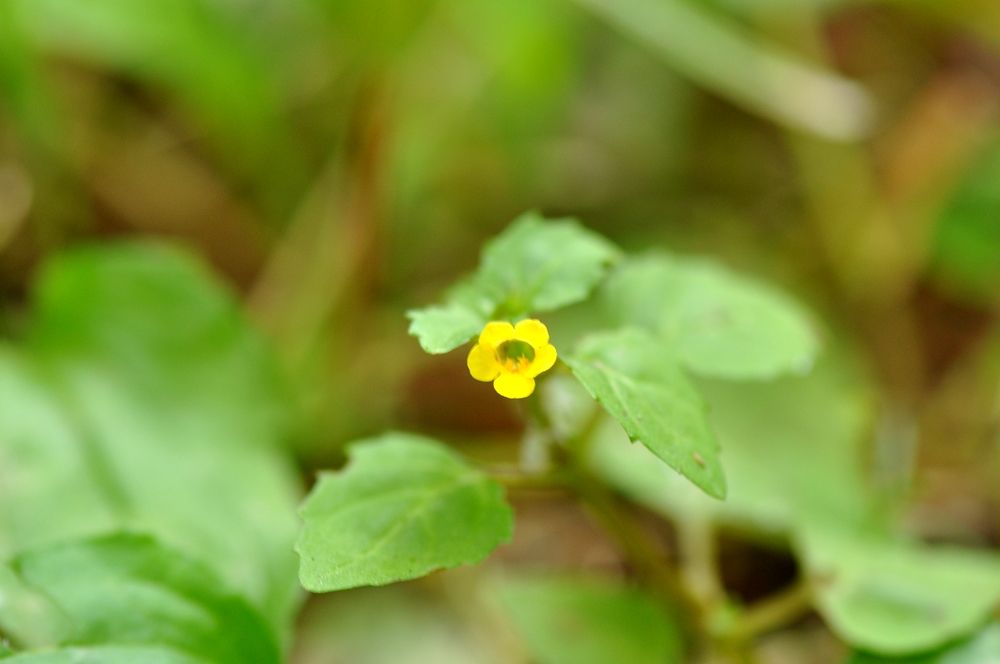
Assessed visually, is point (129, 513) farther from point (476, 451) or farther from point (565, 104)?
point (565, 104)

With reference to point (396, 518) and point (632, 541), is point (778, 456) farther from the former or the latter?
point (396, 518)

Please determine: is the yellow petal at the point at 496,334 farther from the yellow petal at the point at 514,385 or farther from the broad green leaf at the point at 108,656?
the broad green leaf at the point at 108,656

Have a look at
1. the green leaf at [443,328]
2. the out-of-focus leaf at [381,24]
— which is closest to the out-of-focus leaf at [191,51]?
the out-of-focus leaf at [381,24]

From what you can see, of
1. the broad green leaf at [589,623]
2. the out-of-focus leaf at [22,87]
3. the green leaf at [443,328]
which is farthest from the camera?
the out-of-focus leaf at [22,87]

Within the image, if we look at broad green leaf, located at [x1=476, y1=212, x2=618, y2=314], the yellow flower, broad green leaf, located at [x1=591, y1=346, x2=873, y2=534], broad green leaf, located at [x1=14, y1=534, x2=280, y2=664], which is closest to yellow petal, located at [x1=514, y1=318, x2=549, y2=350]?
the yellow flower

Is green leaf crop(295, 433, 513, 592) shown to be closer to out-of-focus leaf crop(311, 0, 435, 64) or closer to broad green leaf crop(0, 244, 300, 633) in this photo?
broad green leaf crop(0, 244, 300, 633)

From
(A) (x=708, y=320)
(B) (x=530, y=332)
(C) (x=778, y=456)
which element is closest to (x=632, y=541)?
(A) (x=708, y=320)
